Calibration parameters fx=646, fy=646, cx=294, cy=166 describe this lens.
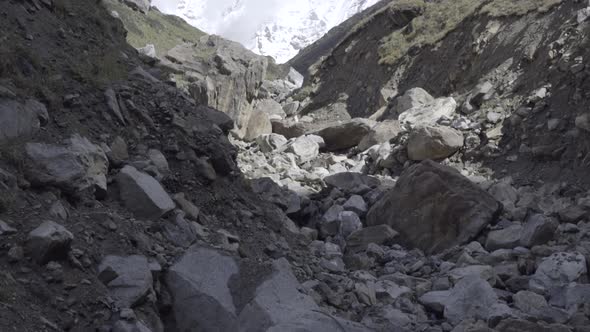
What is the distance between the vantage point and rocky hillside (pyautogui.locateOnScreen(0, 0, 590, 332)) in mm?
4586

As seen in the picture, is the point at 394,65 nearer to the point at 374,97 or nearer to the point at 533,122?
the point at 374,97

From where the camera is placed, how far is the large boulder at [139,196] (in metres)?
5.69

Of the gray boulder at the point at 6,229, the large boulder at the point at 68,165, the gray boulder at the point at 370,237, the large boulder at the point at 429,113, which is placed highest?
the large boulder at the point at 429,113

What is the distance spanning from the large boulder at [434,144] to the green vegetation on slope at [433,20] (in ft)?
22.2

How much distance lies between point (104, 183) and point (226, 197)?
213 cm

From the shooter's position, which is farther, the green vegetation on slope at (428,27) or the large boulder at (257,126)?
the green vegetation on slope at (428,27)

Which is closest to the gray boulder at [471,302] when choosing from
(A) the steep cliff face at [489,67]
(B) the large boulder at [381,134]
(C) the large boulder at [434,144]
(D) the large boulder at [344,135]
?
(A) the steep cliff face at [489,67]

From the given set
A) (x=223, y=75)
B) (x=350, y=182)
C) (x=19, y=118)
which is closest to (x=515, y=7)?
(x=223, y=75)

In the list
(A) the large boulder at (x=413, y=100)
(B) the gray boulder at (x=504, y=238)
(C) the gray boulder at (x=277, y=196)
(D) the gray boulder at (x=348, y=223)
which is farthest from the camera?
(A) the large boulder at (x=413, y=100)

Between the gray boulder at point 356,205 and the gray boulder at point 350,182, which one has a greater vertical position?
the gray boulder at point 350,182

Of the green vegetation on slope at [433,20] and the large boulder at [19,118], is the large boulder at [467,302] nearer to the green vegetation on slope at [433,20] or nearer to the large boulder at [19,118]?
the large boulder at [19,118]

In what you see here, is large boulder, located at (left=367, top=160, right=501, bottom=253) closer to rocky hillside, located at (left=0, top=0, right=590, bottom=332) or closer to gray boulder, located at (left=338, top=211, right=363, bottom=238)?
rocky hillside, located at (left=0, top=0, right=590, bottom=332)

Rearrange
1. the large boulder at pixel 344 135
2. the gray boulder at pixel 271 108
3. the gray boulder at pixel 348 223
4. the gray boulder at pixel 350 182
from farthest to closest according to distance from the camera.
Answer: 1. the gray boulder at pixel 271 108
2. the large boulder at pixel 344 135
3. the gray boulder at pixel 350 182
4. the gray boulder at pixel 348 223

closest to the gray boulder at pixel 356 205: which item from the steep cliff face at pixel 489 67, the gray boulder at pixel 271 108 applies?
the steep cliff face at pixel 489 67
